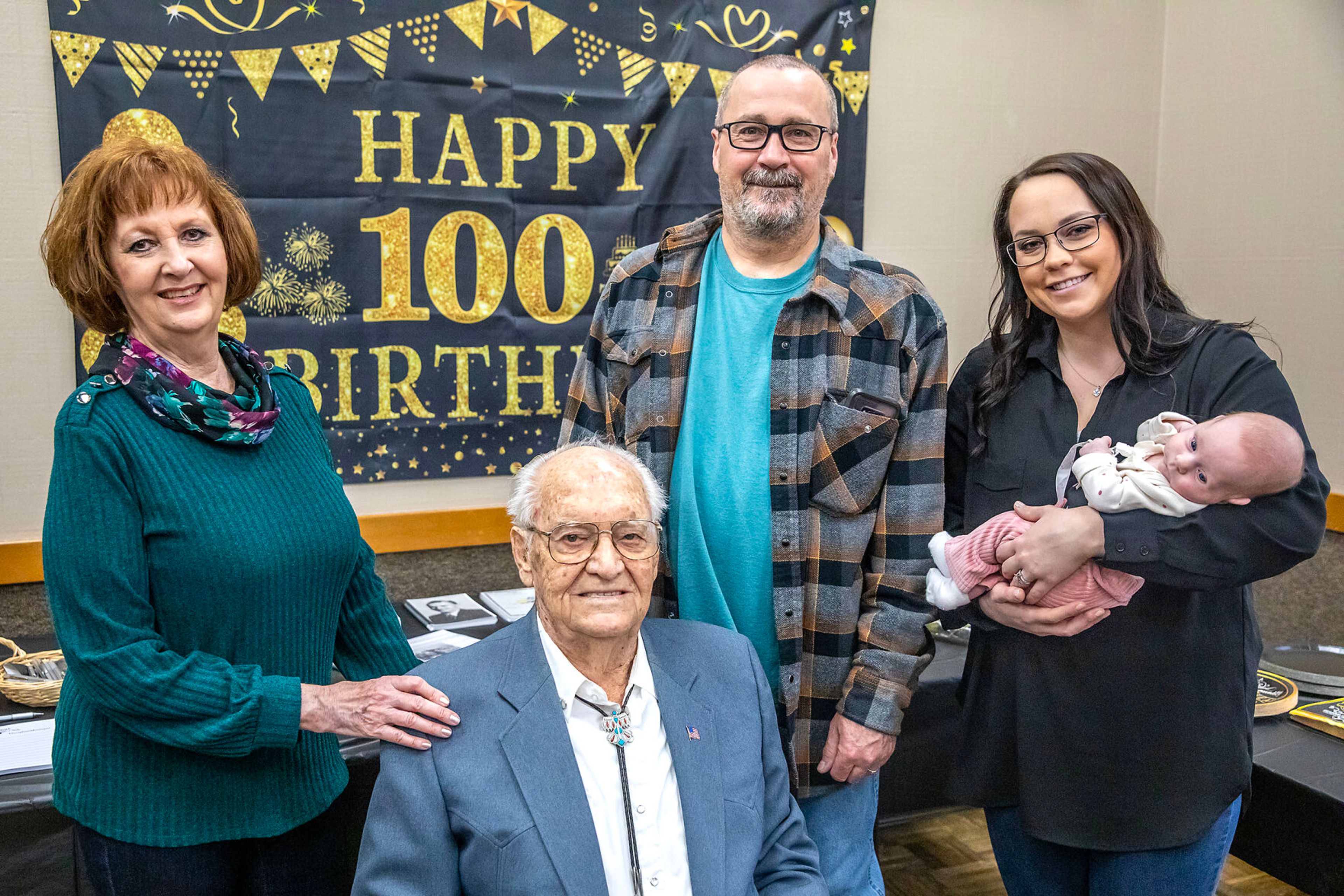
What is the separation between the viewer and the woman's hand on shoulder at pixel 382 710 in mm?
1411

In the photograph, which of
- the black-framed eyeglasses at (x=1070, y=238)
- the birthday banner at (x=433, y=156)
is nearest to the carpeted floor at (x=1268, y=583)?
the birthday banner at (x=433, y=156)

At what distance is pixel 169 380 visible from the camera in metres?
1.47

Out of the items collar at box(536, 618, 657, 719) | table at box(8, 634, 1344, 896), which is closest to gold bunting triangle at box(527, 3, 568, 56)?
table at box(8, 634, 1344, 896)

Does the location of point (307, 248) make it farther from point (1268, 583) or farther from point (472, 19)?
point (1268, 583)

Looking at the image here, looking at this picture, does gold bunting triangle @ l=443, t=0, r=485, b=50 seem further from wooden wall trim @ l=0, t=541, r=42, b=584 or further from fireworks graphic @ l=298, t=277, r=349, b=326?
wooden wall trim @ l=0, t=541, r=42, b=584

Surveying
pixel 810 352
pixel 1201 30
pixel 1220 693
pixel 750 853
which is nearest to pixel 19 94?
pixel 810 352

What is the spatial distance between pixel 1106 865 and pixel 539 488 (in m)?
1.12

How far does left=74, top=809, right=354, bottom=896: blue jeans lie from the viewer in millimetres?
1452

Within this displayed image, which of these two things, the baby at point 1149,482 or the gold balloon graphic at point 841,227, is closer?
the baby at point 1149,482

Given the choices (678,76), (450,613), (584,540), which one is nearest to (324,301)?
(450,613)

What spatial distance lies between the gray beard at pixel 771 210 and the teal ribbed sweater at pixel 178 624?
0.90 meters

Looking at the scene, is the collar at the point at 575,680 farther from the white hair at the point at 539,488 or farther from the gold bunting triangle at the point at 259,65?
the gold bunting triangle at the point at 259,65

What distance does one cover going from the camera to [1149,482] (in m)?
1.51

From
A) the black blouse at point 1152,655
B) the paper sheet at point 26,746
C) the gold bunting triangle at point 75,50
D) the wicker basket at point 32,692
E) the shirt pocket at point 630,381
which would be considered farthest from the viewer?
the gold bunting triangle at point 75,50
